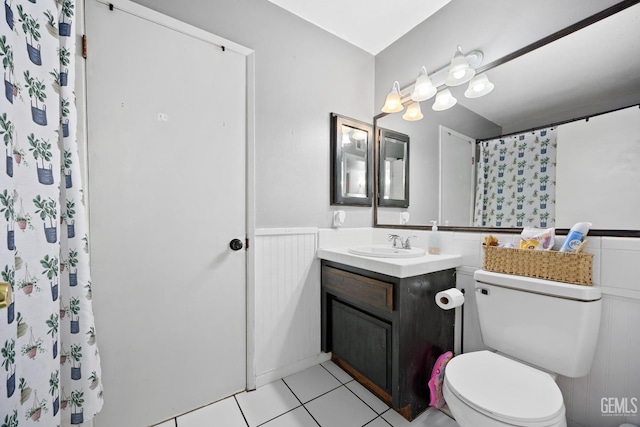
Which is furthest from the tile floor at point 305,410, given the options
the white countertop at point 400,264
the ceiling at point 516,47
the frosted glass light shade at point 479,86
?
the frosted glass light shade at point 479,86

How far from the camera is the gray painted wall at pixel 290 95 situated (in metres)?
1.51

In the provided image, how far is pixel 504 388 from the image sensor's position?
95cm

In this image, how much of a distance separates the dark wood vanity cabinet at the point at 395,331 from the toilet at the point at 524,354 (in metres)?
0.23

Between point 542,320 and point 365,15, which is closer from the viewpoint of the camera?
point 542,320

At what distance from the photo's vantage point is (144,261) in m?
1.24

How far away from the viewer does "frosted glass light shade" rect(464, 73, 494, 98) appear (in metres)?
1.43

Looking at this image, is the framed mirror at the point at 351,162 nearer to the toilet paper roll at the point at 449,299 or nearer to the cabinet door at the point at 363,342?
the cabinet door at the point at 363,342

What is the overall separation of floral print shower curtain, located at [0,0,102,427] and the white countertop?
1.25 meters

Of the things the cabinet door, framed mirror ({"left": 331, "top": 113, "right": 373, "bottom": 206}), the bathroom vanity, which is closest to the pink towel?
the bathroom vanity

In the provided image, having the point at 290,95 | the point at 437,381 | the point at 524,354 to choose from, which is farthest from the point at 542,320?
the point at 290,95

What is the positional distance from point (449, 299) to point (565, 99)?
1126mm

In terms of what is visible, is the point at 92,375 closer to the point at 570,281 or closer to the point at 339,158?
the point at 339,158

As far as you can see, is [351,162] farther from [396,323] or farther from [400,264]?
[396,323]

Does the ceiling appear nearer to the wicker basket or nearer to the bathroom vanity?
the wicker basket
